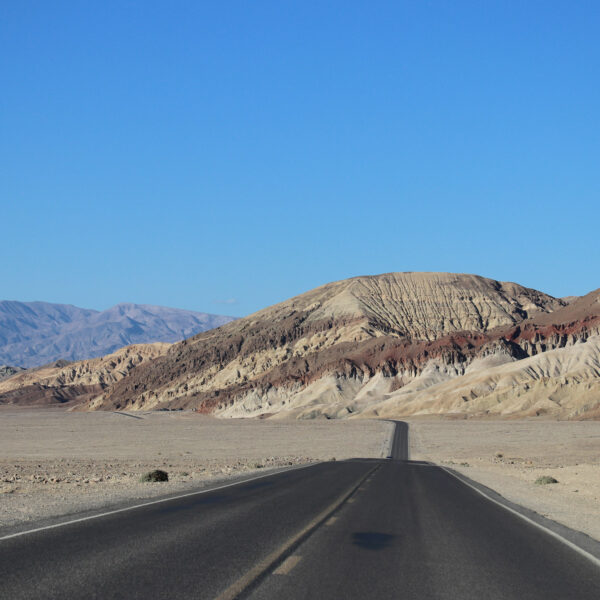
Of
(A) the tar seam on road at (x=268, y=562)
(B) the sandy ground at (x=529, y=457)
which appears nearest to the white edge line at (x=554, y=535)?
(B) the sandy ground at (x=529, y=457)

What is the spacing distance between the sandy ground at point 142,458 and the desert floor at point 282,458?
0.06m

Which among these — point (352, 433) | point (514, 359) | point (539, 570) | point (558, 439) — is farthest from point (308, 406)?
point (539, 570)

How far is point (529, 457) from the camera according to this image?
171ft

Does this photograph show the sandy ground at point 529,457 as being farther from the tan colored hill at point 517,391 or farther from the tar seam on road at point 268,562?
the tan colored hill at point 517,391

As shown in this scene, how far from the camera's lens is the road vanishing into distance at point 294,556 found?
8156mm

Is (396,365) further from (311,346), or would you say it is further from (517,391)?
(311,346)

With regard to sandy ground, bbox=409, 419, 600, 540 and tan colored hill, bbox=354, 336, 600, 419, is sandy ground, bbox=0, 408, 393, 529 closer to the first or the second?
sandy ground, bbox=409, 419, 600, 540

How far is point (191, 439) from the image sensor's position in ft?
254

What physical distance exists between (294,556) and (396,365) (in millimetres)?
132577

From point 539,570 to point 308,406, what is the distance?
122115 mm

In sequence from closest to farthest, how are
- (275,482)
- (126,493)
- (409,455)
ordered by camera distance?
(126,493) < (275,482) < (409,455)

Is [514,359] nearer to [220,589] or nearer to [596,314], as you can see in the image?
[596,314]

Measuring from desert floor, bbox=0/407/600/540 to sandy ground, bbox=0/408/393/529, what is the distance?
0.19 ft

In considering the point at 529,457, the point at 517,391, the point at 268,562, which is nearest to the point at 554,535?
the point at 268,562
